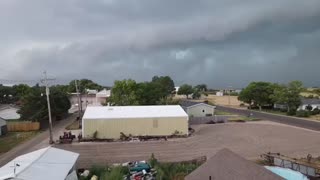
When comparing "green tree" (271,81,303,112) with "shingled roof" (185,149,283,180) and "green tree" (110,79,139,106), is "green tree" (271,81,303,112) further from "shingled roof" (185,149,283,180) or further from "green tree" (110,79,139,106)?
"shingled roof" (185,149,283,180)

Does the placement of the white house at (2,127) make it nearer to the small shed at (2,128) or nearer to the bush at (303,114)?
the small shed at (2,128)

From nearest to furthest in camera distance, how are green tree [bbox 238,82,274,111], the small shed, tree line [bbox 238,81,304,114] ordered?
the small shed < tree line [bbox 238,81,304,114] < green tree [bbox 238,82,274,111]

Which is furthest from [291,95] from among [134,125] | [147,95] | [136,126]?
[134,125]

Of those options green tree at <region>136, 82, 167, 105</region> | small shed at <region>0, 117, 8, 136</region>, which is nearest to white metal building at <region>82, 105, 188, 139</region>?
small shed at <region>0, 117, 8, 136</region>

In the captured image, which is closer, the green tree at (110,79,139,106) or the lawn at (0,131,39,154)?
the lawn at (0,131,39,154)

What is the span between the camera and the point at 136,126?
53344 mm

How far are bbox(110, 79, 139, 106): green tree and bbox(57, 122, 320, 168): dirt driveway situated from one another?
26318 mm

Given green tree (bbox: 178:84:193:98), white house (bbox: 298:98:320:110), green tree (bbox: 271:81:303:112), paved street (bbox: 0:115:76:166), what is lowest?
paved street (bbox: 0:115:76:166)

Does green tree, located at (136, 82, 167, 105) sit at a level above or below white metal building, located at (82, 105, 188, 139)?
above

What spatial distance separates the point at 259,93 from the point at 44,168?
81.2 metres

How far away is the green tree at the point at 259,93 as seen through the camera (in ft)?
324

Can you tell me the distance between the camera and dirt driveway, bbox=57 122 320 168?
1492 inches

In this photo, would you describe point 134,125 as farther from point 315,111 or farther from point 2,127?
point 315,111

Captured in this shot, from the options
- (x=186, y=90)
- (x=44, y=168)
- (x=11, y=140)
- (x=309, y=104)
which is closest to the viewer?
(x=44, y=168)
